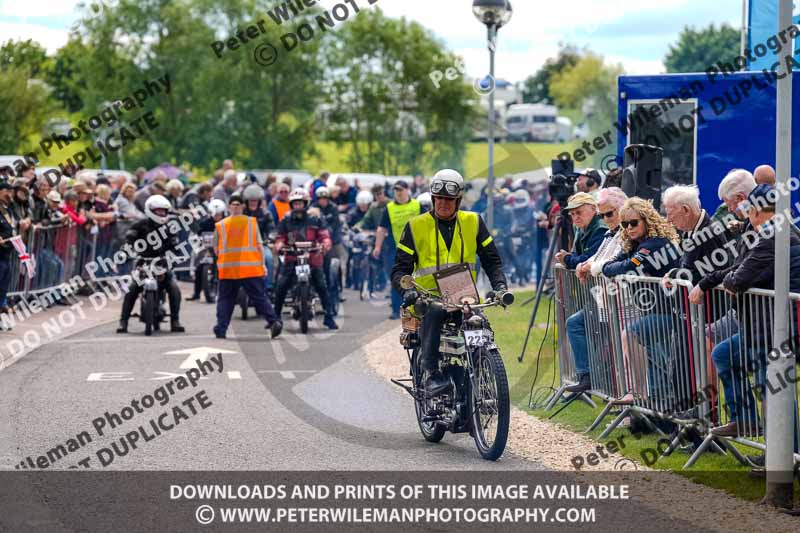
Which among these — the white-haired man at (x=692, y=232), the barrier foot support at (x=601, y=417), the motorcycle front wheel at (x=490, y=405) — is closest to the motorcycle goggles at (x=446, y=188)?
the motorcycle front wheel at (x=490, y=405)

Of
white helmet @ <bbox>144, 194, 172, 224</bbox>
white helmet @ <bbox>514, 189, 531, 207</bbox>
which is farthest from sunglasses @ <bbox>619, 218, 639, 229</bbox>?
white helmet @ <bbox>514, 189, 531, 207</bbox>

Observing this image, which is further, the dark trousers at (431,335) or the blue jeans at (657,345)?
the dark trousers at (431,335)

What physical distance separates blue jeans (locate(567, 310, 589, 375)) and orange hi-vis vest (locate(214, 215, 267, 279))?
25.5 feet

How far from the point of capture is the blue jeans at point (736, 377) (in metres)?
8.70

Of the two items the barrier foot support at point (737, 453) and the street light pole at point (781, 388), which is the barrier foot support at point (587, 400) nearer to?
the barrier foot support at point (737, 453)

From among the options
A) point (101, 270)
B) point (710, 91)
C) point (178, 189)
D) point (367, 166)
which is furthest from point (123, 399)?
point (367, 166)

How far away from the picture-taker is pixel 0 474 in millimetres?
8812

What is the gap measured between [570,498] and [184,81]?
223 ft

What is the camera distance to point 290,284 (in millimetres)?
19875

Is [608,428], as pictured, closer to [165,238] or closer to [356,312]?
[165,238]

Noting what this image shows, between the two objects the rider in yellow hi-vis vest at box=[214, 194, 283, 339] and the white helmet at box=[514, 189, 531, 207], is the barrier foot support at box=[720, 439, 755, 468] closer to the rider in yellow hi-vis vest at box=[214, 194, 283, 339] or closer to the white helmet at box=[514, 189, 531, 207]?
the rider in yellow hi-vis vest at box=[214, 194, 283, 339]

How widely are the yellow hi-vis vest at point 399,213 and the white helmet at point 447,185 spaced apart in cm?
1071

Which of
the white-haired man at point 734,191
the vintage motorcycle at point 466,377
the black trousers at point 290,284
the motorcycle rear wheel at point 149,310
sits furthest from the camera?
the black trousers at point 290,284

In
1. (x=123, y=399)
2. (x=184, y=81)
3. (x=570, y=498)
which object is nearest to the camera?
(x=570, y=498)
